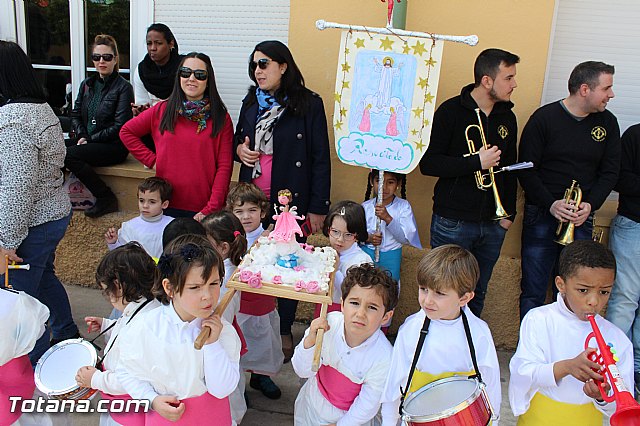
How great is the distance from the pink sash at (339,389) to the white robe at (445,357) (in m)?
0.21

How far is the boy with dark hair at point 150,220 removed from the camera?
4.08 meters

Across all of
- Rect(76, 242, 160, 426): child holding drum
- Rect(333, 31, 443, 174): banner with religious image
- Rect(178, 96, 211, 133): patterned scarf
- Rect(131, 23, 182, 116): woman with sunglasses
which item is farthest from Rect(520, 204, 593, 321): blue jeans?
Rect(131, 23, 182, 116): woman with sunglasses

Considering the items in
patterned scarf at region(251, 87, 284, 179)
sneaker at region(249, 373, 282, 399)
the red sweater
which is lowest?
sneaker at region(249, 373, 282, 399)

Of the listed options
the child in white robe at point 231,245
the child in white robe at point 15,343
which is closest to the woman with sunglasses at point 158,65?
the child in white robe at point 231,245

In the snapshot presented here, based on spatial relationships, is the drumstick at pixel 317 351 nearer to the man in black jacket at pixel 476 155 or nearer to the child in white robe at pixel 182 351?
the child in white robe at pixel 182 351

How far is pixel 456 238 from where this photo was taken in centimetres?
405

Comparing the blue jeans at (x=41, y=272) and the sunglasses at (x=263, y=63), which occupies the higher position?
the sunglasses at (x=263, y=63)

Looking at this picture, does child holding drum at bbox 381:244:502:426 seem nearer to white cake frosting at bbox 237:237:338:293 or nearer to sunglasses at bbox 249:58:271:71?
white cake frosting at bbox 237:237:338:293

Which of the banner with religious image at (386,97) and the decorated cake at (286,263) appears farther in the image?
the banner with religious image at (386,97)

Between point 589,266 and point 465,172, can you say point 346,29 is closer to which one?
point 465,172

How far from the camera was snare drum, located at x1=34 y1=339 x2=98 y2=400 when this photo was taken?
2.57 meters

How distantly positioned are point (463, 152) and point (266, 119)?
4.48 feet

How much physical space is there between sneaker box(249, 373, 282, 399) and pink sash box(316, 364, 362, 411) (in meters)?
1.13

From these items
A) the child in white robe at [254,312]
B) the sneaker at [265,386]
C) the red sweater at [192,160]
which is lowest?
the sneaker at [265,386]
